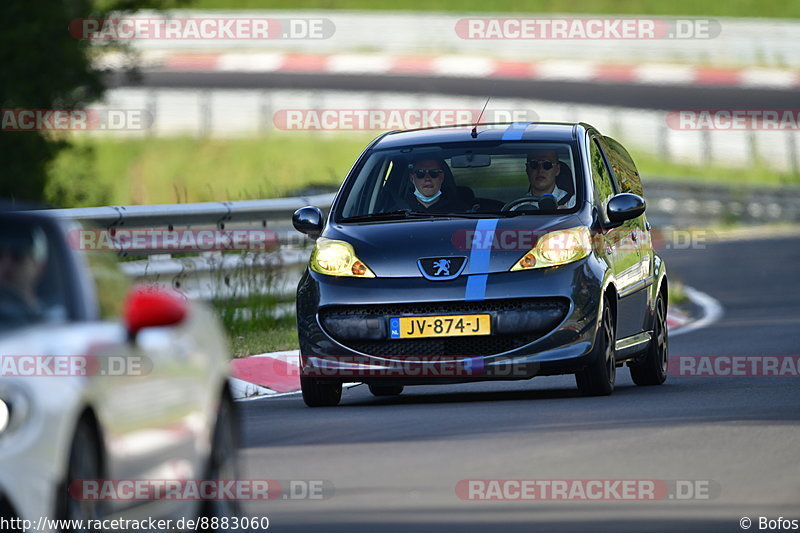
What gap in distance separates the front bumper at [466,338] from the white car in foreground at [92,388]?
4.24 meters

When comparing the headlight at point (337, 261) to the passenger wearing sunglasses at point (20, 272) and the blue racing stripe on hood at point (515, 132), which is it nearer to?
the blue racing stripe on hood at point (515, 132)

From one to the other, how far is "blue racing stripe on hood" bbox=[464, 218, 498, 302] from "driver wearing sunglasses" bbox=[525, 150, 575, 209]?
26.5 inches

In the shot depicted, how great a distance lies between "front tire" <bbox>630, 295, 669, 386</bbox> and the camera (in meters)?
13.6

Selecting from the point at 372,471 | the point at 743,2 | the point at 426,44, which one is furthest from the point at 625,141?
the point at 372,471

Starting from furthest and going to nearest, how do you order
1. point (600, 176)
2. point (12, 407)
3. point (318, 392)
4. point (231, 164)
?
1. point (231, 164)
2. point (600, 176)
3. point (318, 392)
4. point (12, 407)

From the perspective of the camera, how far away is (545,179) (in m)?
12.5

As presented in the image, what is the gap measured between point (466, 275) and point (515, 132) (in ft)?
5.57

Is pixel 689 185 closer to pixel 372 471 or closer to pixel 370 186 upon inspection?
pixel 370 186

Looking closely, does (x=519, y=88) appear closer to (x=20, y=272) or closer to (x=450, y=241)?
(x=450, y=241)

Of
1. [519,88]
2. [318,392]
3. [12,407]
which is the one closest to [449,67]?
[519,88]

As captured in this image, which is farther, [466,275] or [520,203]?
[520,203]

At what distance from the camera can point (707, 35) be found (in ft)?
141

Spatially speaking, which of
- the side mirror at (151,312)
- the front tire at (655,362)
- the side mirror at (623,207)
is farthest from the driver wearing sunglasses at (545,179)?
the side mirror at (151,312)

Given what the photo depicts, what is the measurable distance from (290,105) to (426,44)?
9395 mm
